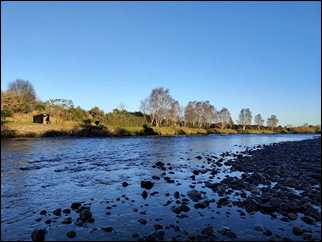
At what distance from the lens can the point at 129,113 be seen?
125 m

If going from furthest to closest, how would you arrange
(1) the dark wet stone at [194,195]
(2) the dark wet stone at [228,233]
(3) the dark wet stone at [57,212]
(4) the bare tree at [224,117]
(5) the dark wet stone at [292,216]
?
1. (4) the bare tree at [224,117]
2. (1) the dark wet stone at [194,195]
3. (3) the dark wet stone at [57,212]
4. (5) the dark wet stone at [292,216]
5. (2) the dark wet stone at [228,233]

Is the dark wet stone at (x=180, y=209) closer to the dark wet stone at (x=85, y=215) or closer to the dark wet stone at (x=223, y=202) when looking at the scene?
the dark wet stone at (x=223, y=202)

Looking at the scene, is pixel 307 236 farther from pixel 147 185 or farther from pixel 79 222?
pixel 147 185

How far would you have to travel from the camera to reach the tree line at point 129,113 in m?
84.0

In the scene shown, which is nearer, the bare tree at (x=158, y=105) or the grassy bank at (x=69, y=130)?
the grassy bank at (x=69, y=130)

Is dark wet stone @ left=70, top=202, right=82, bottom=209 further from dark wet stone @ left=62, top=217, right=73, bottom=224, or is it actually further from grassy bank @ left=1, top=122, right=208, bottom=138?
grassy bank @ left=1, top=122, right=208, bottom=138

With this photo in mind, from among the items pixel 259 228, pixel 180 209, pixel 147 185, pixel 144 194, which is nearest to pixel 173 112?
pixel 147 185

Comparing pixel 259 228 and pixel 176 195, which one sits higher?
pixel 176 195

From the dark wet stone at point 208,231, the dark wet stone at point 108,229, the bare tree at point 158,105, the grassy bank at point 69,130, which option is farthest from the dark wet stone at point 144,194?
the bare tree at point 158,105

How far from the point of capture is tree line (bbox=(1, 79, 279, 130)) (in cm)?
8400

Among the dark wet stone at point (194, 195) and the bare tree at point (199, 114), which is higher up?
the bare tree at point (199, 114)

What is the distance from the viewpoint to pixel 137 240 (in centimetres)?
1074

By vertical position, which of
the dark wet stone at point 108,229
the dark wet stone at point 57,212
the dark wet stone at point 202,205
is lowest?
the dark wet stone at point 108,229

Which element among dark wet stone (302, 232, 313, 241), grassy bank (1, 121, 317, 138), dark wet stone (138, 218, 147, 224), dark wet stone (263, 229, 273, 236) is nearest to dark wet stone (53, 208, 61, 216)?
dark wet stone (138, 218, 147, 224)
